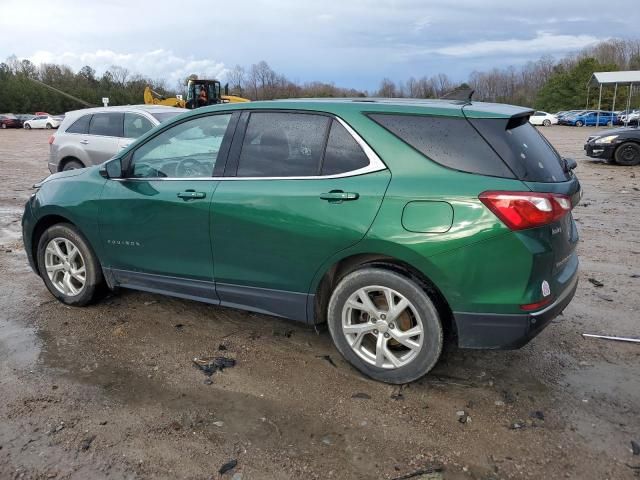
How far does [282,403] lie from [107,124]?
836cm

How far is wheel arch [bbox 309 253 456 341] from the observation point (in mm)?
3357

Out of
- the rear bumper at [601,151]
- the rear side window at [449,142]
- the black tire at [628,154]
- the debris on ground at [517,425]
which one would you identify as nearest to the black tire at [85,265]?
the rear side window at [449,142]

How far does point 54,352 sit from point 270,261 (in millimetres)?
1746

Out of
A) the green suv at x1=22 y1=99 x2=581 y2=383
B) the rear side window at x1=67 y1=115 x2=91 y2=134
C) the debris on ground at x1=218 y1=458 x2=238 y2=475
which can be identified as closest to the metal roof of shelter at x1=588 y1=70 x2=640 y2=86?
the rear side window at x1=67 y1=115 x2=91 y2=134

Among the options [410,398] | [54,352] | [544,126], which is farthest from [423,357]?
[544,126]

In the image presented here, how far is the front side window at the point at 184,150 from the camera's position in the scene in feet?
13.6

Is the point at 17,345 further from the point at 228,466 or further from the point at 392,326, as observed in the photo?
the point at 392,326

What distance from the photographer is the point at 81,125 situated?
34.8 ft

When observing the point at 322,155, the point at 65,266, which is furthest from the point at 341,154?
the point at 65,266

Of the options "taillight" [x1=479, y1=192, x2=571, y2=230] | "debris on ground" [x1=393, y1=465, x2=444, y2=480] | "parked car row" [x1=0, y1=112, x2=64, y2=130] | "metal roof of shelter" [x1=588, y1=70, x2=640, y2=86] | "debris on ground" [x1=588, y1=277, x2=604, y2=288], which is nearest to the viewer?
"debris on ground" [x1=393, y1=465, x2=444, y2=480]

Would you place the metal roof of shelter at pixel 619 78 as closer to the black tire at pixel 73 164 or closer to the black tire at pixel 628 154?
the black tire at pixel 628 154

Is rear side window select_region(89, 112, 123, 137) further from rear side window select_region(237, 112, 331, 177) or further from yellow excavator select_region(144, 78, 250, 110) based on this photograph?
yellow excavator select_region(144, 78, 250, 110)

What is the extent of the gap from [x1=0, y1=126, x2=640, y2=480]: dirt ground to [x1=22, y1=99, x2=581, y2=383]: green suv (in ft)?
1.16

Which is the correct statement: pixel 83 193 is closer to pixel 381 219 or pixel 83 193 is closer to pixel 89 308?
pixel 89 308
